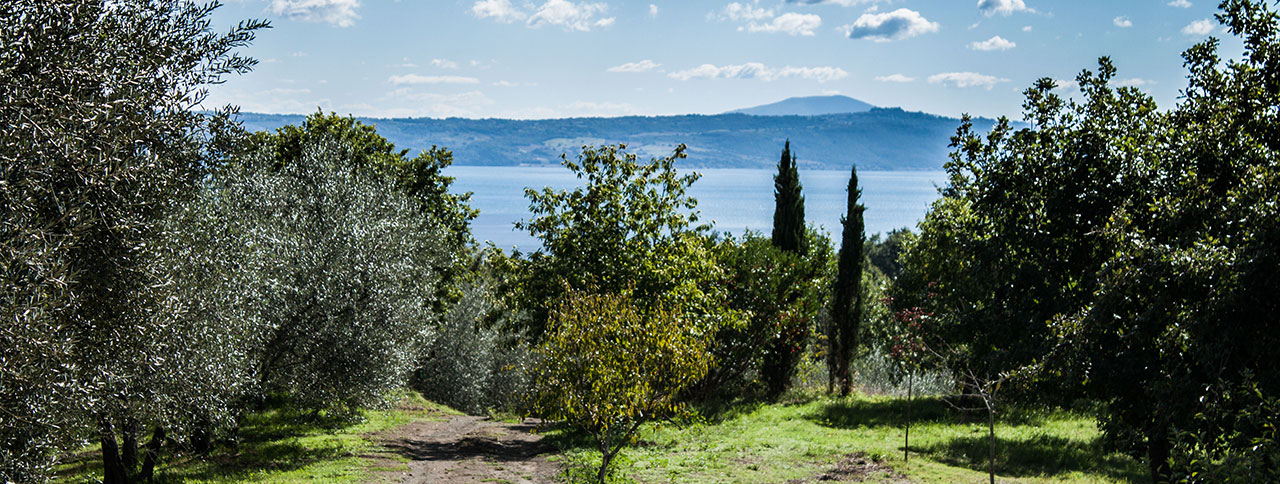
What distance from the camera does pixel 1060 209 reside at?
46.9 ft

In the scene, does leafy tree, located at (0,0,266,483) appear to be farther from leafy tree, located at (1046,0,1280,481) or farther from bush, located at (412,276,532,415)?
bush, located at (412,276,532,415)

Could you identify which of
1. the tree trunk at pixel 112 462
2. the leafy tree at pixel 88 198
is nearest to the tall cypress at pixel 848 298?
the tree trunk at pixel 112 462

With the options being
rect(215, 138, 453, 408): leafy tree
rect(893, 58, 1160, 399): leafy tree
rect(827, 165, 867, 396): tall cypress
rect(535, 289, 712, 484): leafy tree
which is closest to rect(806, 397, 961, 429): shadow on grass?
rect(827, 165, 867, 396): tall cypress

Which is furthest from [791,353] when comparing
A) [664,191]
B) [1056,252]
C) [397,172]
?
[1056,252]

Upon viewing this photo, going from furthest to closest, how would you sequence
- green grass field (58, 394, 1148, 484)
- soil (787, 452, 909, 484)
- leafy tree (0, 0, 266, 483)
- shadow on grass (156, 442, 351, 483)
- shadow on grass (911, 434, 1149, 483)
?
shadow on grass (911, 434, 1149, 483) → green grass field (58, 394, 1148, 484) → shadow on grass (156, 442, 351, 483) → soil (787, 452, 909, 484) → leafy tree (0, 0, 266, 483)

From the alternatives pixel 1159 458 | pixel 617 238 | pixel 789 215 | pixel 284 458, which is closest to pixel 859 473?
pixel 1159 458

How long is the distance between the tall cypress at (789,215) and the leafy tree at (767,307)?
8.36ft

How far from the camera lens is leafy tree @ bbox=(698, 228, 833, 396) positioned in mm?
33188

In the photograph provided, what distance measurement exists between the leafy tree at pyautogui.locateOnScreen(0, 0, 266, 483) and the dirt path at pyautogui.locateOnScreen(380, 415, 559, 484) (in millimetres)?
7384

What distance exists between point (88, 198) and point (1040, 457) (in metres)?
20.2

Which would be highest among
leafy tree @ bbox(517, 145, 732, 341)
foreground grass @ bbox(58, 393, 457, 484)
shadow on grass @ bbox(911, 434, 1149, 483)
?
leafy tree @ bbox(517, 145, 732, 341)

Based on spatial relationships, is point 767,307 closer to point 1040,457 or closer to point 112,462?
point 1040,457

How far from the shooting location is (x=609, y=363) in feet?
48.8

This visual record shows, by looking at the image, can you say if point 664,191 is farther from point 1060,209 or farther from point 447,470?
point 1060,209
